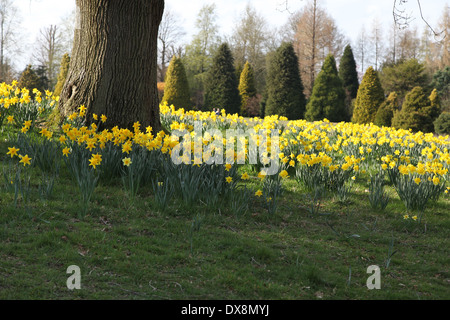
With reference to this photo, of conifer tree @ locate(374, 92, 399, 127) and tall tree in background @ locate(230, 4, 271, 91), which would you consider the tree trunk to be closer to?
Result: conifer tree @ locate(374, 92, 399, 127)

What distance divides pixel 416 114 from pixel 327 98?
13.0 ft

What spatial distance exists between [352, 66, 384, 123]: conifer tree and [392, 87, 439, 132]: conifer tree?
157cm

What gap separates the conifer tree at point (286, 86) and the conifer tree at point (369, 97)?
2612 mm

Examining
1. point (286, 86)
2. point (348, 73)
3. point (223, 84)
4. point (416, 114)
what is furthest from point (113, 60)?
point (348, 73)

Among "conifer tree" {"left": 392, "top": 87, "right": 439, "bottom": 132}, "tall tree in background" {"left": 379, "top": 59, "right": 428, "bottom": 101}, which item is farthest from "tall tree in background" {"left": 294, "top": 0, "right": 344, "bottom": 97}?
"conifer tree" {"left": 392, "top": 87, "right": 439, "bottom": 132}

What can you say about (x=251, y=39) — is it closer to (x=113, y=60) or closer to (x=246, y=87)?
(x=246, y=87)

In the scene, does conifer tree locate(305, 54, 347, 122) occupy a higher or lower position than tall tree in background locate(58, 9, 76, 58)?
lower

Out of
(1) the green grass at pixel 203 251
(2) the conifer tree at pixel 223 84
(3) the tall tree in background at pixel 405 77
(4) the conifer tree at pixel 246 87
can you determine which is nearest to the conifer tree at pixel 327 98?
(2) the conifer tree at pixel 223 84

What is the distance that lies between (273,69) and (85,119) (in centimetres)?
1432

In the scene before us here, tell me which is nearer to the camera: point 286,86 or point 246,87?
point 286,86

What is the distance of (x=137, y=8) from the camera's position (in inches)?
209

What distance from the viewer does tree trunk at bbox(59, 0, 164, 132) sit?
17.4 feet

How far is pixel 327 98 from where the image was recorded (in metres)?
18.2

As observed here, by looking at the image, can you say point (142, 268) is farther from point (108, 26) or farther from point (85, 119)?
point (108, 26)
